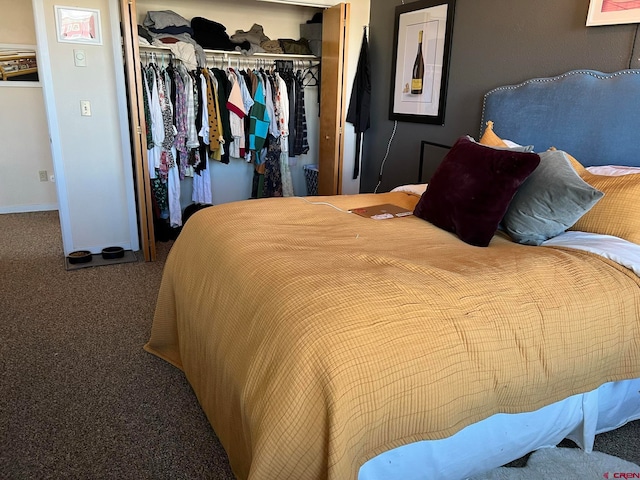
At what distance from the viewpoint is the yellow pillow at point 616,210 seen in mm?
1745

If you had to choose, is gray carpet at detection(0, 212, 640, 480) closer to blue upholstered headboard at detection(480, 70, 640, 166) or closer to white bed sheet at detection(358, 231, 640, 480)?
white bed sheet at detection(358, 231, 640, 480)

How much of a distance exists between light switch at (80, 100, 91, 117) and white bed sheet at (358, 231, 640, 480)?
118 inches

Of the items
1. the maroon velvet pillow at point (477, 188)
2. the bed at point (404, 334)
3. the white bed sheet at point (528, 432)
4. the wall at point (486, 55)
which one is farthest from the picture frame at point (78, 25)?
the white bed sheet at point (528, 432)

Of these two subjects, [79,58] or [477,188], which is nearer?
[477,188]

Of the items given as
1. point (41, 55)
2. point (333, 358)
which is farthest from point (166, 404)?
point (41, 55)

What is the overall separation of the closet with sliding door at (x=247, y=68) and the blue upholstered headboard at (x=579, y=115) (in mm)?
1539

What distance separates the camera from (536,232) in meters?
1.86

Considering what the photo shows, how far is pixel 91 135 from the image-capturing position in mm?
3314

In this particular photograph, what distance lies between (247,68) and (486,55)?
2.09 meters

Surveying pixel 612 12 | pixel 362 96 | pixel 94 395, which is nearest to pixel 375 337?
pixel 94 395

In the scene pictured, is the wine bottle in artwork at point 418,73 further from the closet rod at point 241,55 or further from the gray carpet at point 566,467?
the gray carpet at point 566,467

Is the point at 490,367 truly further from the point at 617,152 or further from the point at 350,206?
the point at 617,152

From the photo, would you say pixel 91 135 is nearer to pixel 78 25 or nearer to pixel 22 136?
pixel 78 25

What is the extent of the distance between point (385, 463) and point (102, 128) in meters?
3.06
